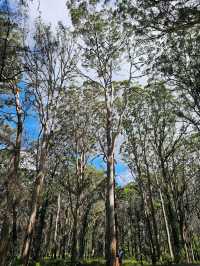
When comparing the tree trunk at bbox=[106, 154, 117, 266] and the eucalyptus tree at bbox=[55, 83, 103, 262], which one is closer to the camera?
the tree trunk at bbox=[106, 154, 117, 266]

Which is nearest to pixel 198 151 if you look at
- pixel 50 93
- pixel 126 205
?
pixel 50 93

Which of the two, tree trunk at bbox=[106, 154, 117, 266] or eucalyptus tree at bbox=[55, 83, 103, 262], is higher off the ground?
eucalyptus tree at bbox=[55, 83, 103, 262]

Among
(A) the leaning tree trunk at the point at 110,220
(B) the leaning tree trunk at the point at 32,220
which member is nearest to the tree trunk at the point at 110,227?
(A) the leaning tree trunk at the point at 110,220

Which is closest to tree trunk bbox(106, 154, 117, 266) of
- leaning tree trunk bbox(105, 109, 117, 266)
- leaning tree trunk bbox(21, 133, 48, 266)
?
leaning tree trunk bbox(105, 109, 117, 266)

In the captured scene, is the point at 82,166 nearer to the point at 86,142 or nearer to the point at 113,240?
the point at 86,142

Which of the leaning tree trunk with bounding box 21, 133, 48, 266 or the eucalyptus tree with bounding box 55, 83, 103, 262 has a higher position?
the eucalyptus tree with bounding box 55, 83, 103, 262

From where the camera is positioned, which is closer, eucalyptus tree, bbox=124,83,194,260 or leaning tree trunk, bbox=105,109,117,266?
leaning tree trunk, bbox=105,109,117,266

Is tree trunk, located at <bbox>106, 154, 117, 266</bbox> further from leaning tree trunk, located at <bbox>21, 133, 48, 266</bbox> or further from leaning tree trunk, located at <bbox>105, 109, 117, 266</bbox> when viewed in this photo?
leaning tree trunk, located at <bbox>21, 133, 48, 266</bbox>

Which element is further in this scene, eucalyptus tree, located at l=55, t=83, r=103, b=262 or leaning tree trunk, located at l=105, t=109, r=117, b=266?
eucalyptus tree, located at l=55, t=83, r=103, b=262

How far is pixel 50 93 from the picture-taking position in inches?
598

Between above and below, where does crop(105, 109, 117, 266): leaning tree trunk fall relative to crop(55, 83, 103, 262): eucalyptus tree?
below

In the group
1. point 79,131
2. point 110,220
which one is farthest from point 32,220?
point 79,131

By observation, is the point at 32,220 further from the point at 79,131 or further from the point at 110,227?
the point at 79,131

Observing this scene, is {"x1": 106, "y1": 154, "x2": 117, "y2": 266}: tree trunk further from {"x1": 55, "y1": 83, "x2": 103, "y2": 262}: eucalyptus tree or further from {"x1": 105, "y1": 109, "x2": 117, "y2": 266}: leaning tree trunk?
{"x1": 55, "y1": 83, "x2": 103, "y2": 262}: eucalyptus tree
